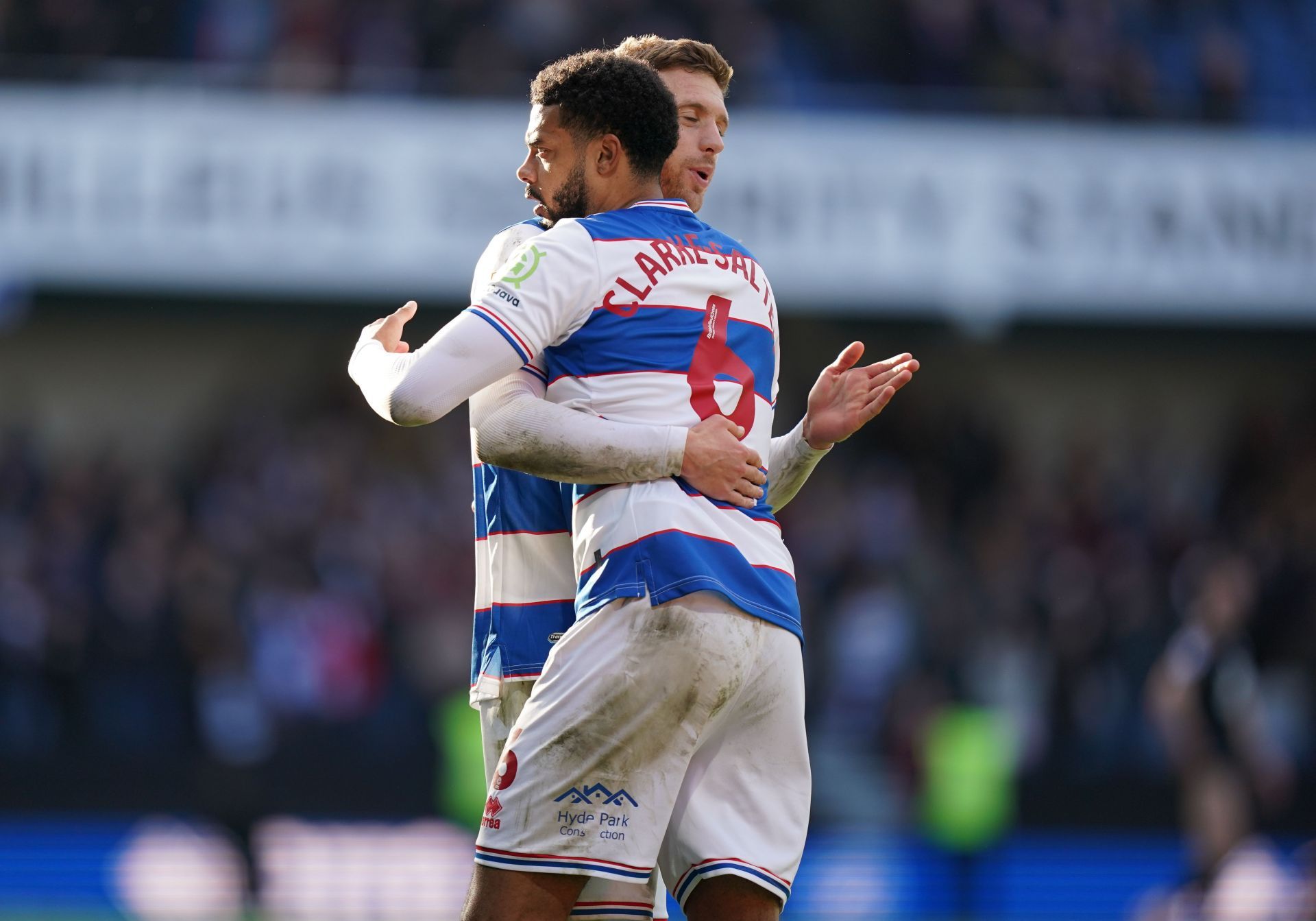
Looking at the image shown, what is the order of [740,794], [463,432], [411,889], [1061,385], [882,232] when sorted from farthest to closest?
[1061,385] → [463,432] → [882,232] → [411,889] → [740,794]

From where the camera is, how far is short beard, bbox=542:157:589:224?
3.36m

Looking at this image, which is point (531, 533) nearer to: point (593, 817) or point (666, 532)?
point (666, 532)

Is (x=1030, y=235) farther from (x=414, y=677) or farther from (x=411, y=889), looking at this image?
(x=411, y=889)

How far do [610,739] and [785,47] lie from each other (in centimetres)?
1134

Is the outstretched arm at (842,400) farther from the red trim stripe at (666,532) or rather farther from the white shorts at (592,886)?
the white shorts at (592,886)

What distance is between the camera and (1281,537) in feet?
43.6

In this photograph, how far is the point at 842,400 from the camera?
364 cm

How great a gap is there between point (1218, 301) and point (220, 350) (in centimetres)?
824

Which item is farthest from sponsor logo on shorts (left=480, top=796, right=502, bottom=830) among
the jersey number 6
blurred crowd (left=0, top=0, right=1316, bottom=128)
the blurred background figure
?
blurred crowd (left=0, top=0, right=1316, bottom=128)

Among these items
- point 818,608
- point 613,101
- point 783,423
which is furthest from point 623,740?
point 783,423

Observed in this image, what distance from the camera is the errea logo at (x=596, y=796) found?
3.07m

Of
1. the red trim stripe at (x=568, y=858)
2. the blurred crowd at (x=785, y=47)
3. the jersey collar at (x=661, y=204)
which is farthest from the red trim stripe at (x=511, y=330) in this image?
the blurred crowd at (x=785, y=47)

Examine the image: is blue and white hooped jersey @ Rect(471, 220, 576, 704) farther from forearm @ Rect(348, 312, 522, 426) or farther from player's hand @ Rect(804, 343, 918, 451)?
player's hand @ Rect(804, 343, 918, 451)

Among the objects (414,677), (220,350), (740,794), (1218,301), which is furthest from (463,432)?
(740,794)
